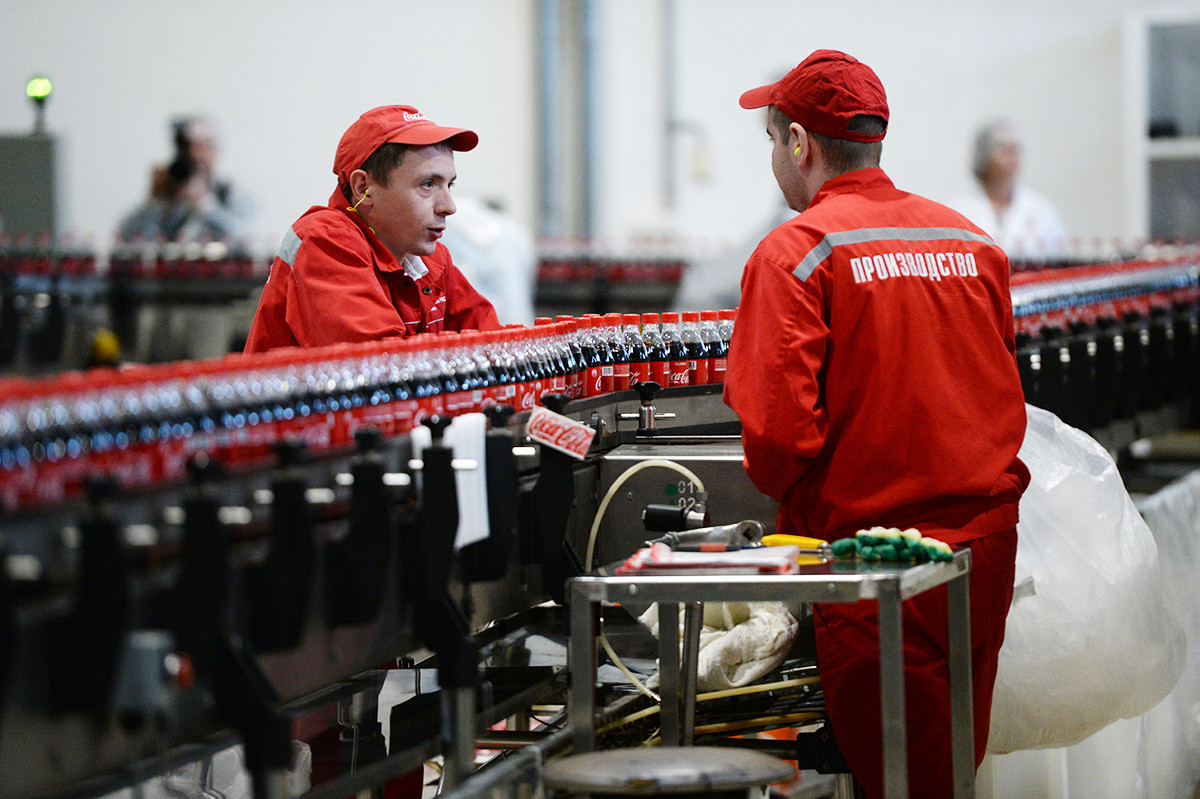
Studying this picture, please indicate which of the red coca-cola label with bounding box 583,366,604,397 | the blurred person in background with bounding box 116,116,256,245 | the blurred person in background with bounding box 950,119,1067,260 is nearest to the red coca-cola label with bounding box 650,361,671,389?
the red coca-cola label with bounding box 583,366,604,397

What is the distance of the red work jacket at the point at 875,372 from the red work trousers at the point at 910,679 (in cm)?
11

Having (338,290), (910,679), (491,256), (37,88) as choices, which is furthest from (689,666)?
(37,88)

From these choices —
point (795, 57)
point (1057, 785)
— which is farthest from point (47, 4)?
point (1057, 785)

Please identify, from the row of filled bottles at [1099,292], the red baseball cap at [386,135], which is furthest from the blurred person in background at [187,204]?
the red baseball cap at [386,135]

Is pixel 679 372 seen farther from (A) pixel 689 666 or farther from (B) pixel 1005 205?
(B) pixel 1005 205

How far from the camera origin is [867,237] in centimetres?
223

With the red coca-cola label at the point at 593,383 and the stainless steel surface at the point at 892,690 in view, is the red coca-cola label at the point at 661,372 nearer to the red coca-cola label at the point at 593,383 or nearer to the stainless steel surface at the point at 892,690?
the red coca-cola label at the point at 593,383

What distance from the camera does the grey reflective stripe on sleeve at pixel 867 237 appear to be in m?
2.19

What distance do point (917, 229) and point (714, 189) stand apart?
7.41 m

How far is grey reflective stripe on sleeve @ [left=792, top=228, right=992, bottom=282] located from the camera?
219cm

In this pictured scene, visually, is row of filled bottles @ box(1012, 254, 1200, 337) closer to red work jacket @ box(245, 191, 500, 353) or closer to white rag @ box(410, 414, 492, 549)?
red work jacket @ box(245, 191, 500, 353)

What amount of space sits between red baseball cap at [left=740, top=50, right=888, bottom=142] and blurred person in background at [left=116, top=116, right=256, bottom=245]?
6019mm

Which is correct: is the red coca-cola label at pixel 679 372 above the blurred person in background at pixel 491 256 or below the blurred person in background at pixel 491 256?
below

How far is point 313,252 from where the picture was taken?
247 cm
